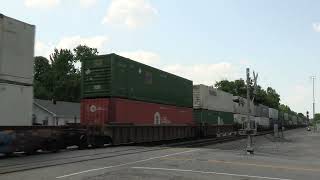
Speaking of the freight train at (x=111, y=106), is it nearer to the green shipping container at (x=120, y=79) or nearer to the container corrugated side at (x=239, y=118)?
the green shipping container at (x=120, y=79)

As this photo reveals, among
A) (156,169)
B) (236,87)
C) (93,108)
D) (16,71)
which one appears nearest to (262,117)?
(93,108)

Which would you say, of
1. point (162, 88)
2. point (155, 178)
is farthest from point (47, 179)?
point (162, 88)

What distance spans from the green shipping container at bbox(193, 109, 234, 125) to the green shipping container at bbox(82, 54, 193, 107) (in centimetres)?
817

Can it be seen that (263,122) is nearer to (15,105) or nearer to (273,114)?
(273,114)

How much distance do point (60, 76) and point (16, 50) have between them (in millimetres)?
72354

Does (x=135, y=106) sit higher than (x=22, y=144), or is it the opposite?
(x=135, y=106)

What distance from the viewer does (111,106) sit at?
22.9 meters

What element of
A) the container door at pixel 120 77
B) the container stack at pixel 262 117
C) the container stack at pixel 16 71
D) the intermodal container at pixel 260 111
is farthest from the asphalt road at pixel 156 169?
the container stack at pixel 262 117

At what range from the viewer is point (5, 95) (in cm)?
1661

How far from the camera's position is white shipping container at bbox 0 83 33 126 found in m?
16.5

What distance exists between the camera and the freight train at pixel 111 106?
17.0 meters

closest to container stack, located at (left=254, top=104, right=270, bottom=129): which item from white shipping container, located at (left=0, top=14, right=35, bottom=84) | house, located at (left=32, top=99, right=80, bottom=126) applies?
house, located at (left=32, top=99, right=80, bottom=126)

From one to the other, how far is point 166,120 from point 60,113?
1186 inches

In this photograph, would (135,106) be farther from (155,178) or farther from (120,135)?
(155,178)
